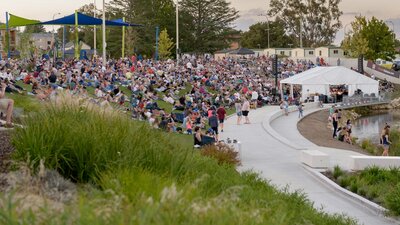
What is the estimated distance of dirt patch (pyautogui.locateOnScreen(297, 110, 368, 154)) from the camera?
2467 cm

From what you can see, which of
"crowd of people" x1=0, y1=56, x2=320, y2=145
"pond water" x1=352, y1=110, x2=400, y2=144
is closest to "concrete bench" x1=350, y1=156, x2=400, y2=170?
"crowd of people" x1=0, y1=56, x2=320, y2=145

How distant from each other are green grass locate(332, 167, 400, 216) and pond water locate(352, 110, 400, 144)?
1514 centimetres

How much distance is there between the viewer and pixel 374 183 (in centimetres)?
1457

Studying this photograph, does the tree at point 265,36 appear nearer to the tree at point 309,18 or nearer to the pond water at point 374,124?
the tree at point 309,18

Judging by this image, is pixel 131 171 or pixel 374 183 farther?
pixel 374 183

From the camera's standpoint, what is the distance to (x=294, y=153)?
19188 millimetres

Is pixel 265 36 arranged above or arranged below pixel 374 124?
above

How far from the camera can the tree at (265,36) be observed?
10462cm

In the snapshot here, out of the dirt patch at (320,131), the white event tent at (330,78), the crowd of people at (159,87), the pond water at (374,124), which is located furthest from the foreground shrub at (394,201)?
the white event tent at (330,78)

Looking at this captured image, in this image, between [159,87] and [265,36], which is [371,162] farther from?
[265,36]

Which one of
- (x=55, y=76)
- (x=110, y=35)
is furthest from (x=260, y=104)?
(x=110, y=35)

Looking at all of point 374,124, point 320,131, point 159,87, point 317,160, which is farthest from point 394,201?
point 374,124

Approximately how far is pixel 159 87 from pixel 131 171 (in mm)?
27592

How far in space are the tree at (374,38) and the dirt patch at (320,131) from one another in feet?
135
